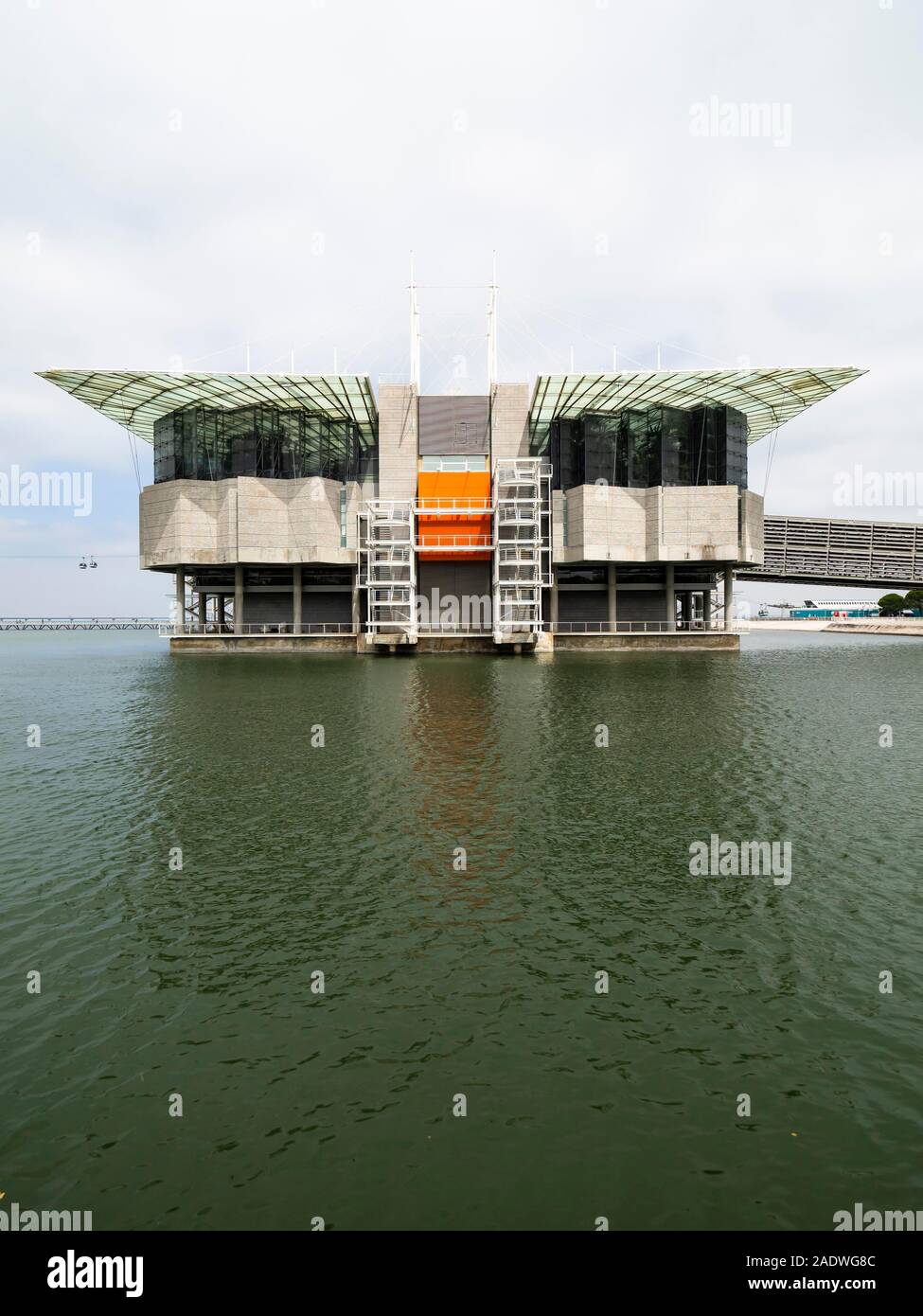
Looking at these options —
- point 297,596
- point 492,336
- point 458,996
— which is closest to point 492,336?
point 492,336

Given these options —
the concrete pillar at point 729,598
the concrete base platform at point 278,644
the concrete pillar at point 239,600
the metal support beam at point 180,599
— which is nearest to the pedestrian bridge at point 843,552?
the concrete pillar at point 729,598

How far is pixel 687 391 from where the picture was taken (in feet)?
223

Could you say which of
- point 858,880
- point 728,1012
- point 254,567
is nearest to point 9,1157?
point 728,1012

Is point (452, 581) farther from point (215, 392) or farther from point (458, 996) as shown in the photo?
point (458, 996)

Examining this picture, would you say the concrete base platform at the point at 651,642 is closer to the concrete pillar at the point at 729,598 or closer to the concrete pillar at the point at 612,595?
the concrete pillar at the point at 612,595

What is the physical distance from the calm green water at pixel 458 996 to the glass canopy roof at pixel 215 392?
5185cm

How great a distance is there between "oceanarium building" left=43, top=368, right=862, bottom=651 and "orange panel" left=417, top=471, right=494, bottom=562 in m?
0.20

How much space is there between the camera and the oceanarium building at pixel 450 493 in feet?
218

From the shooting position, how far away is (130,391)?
2630 inches

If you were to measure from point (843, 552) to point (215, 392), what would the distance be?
12215 cm

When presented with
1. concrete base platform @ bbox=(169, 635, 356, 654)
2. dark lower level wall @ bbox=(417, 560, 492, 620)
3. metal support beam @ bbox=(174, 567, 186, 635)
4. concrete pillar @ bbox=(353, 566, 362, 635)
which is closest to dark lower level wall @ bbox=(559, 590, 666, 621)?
dark lower level wall @ bbox=(417, 560, 492, 620)

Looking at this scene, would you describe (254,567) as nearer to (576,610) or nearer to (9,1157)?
(576,610)

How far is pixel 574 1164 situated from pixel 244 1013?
14.3 ft
